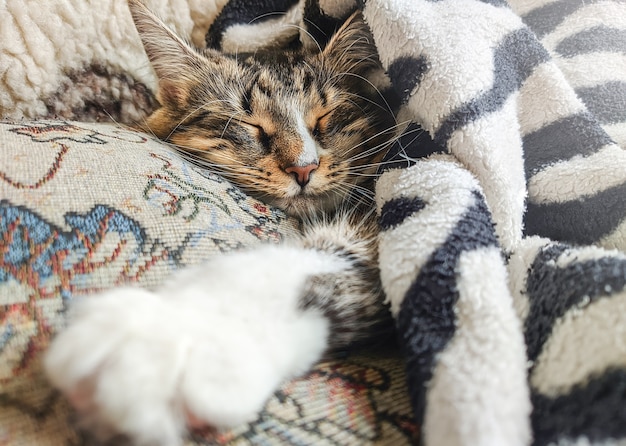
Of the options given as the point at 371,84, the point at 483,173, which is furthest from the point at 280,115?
the point at 483,173

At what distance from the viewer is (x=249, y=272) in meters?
0.53

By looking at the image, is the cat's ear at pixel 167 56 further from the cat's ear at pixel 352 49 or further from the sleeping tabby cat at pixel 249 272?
the cat's ear at pixel 352 49

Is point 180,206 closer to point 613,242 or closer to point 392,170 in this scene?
point 392,170

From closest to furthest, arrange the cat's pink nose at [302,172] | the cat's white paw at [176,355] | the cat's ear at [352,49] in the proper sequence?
the cat's white paw at [176,355]
the cat's pink nose at [302,172]
the cat's ear at [352,49]

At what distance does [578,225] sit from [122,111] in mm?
946

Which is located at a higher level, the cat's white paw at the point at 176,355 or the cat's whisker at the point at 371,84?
the cat's whisker at the point at 371,84

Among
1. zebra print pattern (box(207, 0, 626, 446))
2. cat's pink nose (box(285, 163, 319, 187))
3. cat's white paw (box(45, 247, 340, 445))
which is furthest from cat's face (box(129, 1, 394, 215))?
cat's white paw (box(45, 247, 340, 445))

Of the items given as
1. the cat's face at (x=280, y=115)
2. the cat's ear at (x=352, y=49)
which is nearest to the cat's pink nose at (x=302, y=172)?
the cat's face at (x=280, y=115)

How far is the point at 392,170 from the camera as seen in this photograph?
30.1 inches

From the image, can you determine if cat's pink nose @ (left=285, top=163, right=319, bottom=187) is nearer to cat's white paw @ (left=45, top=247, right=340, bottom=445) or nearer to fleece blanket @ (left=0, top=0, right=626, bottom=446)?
fleece blanket @ (left=0, top=0, right=626, bottom=446)

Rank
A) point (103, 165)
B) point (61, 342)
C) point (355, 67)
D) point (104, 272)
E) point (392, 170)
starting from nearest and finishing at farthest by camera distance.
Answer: point (61, 342)
point (104, 272)
point (103, 165)
point (392, 170)
point (355, 67)

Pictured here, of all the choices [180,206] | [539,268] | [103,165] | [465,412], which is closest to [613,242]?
[539,268]

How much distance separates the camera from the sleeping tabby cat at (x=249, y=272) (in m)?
0.40

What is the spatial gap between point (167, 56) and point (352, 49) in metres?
0.40
